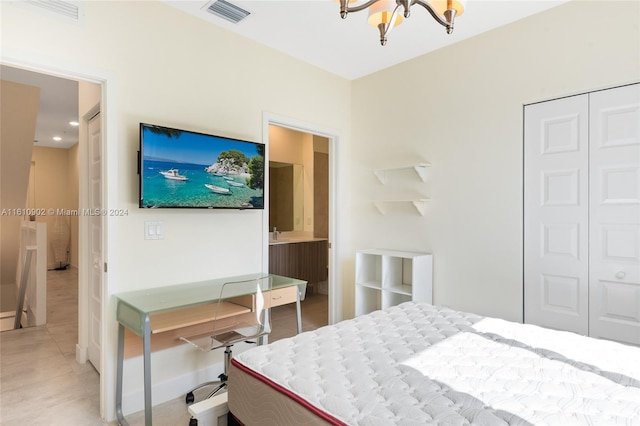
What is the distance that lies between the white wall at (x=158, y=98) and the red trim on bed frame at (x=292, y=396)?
1287 mm

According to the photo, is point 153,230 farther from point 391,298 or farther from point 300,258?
point 300,258

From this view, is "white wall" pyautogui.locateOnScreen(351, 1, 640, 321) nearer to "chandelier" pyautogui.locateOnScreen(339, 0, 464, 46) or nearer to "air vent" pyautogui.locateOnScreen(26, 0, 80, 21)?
"chandelier" pyautogui.locateOnScreen(339, 0, 464, 46)

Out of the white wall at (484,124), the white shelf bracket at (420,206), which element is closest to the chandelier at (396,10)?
the white wall at (484,124)

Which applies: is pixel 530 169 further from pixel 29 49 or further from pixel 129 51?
pixel 29 49

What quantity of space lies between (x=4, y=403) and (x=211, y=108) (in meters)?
2.53

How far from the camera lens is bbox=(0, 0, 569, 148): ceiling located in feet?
8.53

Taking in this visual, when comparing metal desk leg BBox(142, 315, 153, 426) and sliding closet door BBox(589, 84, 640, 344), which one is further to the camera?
sliding closet door BBox(589, 84, 640, 344)

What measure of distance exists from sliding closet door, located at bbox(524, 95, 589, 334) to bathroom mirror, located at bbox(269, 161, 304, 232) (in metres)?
3.41

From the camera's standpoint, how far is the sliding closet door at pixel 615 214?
7.47ft

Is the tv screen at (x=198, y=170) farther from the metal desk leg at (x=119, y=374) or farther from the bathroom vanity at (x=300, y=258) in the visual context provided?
the bathroom vanity at (x=300, y=258)

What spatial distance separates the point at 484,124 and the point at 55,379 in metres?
4.01

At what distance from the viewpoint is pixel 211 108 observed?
9.35 ft

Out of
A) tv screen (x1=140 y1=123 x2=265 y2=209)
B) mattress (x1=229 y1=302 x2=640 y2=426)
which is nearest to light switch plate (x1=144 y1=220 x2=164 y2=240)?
tv screen (x1=140 y1=123 x2=265 y2=209)

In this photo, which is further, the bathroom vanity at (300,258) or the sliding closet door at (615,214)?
the bathroom vanity at (300,258)
